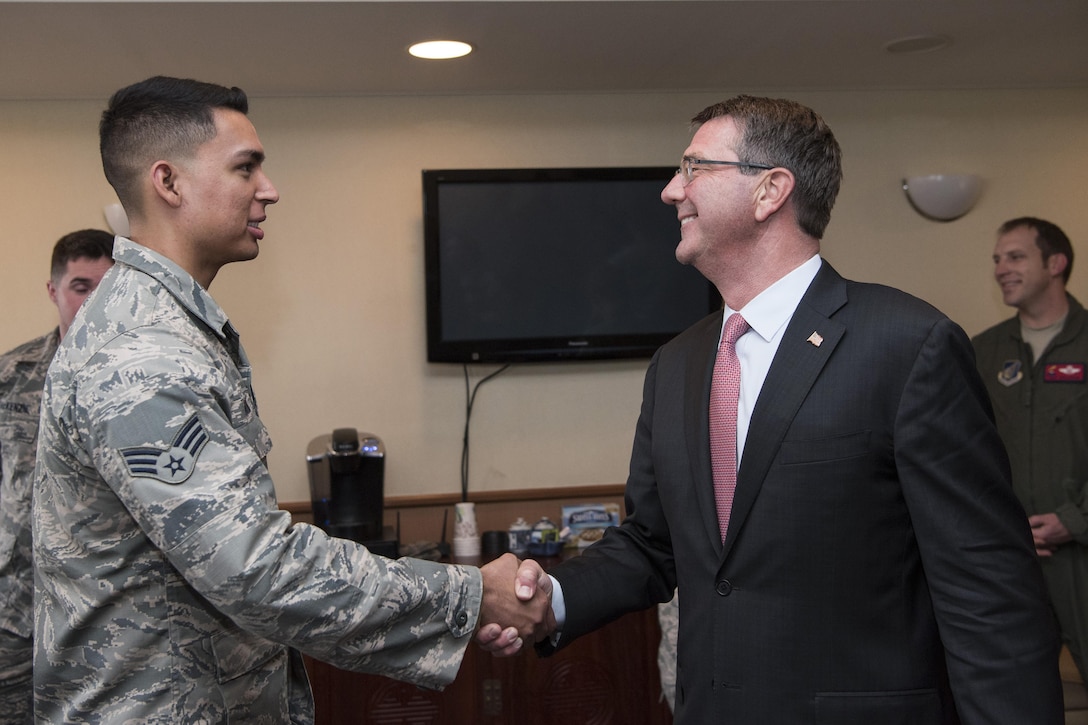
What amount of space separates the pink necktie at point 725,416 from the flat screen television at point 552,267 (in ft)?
6.25

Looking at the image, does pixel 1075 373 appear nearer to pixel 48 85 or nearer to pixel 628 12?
pixel 628 12

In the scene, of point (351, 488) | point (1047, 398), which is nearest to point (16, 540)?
point (351, 488)

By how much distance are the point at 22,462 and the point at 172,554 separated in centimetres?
148

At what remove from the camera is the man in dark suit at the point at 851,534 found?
1607 mm

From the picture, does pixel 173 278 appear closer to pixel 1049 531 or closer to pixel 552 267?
Answer: pixel 552 267

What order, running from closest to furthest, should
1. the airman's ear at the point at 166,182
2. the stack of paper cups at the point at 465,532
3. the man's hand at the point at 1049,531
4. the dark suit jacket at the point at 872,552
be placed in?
the dark suit jacket at the point at 872,552 < the airman's ear at the point at 166,182 < the man's hand at the point at 1049,531 < the stack of paper cups at the point at 465,532

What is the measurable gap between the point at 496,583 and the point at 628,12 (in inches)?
66.9

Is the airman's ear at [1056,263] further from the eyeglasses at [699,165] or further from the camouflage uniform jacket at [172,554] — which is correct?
the camouflage uniform jacket at [172,554]

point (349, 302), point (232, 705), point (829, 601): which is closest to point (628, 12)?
point (349, 302)

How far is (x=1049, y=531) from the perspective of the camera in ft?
11.3

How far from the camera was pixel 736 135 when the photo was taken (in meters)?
1.92

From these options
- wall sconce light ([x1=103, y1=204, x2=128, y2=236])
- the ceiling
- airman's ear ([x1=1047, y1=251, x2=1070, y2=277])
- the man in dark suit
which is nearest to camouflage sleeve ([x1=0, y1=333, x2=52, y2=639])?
wall sconce light ([x1=103, y1=204, x2=128, y2=236])

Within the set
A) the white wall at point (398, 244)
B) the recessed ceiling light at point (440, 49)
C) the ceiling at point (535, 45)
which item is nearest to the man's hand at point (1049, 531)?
the white wall at point (398, 244)

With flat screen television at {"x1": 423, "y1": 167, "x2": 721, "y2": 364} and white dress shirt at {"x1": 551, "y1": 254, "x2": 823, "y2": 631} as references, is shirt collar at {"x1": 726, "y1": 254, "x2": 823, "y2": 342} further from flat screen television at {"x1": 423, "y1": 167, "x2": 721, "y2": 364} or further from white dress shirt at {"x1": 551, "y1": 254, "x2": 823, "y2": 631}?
flat screen television at {"x1": 423, "y1": 167, "x2": 721, "y2": 364}
